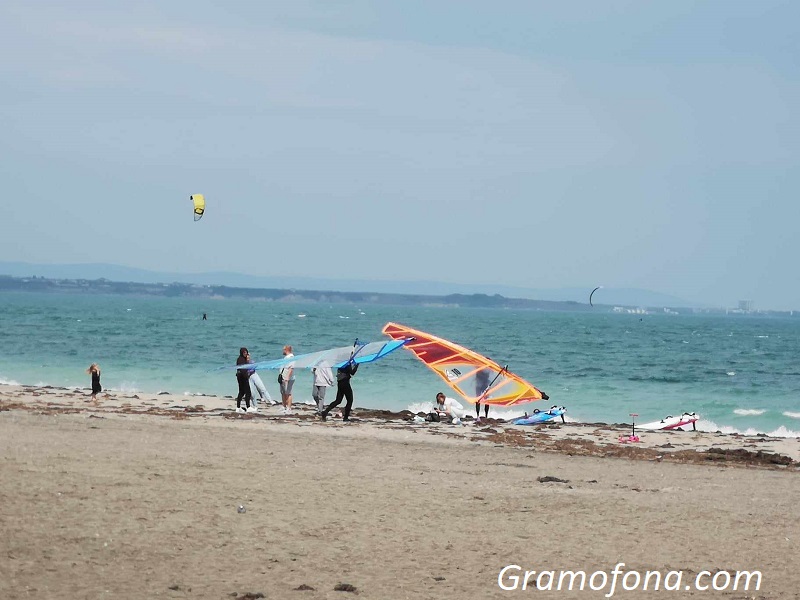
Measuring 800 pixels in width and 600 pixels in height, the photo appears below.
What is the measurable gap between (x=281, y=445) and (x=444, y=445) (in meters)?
2.67

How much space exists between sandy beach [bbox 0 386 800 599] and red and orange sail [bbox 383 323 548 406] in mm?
4049

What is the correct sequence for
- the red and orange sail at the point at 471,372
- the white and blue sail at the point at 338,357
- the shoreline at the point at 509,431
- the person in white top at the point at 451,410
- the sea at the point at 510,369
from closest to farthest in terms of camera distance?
1. the shoreline at the point at 509,431
2. the white and blue sail at the point at 338,357
3. the person in white top at the point at 451,410
4. the red and orange sail at the point at 471,372
5. the sea at the point at 510,369

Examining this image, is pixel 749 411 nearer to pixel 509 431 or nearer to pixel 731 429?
pixel 731 429

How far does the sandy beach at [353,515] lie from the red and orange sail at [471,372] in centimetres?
405

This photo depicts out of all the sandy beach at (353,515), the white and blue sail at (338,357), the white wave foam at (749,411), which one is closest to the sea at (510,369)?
the white wave foam at (749,411)

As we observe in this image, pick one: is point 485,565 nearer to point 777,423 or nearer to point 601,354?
point 777,423

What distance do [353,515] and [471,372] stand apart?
10178 millimetres

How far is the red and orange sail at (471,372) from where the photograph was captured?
1842cm

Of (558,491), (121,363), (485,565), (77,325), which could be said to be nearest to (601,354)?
(121,363)

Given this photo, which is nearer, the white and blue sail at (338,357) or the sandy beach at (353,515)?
the sandy beach at (353,515)

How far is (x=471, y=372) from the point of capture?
18.5 meters

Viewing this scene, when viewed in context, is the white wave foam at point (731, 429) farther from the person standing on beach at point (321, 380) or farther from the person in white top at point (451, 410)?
the person standing on beach at point (321, 380)

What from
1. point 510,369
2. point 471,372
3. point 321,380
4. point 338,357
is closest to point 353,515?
point 338,357

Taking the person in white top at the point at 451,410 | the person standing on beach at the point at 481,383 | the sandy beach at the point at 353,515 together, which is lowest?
the person in white top at the point at 451,410
